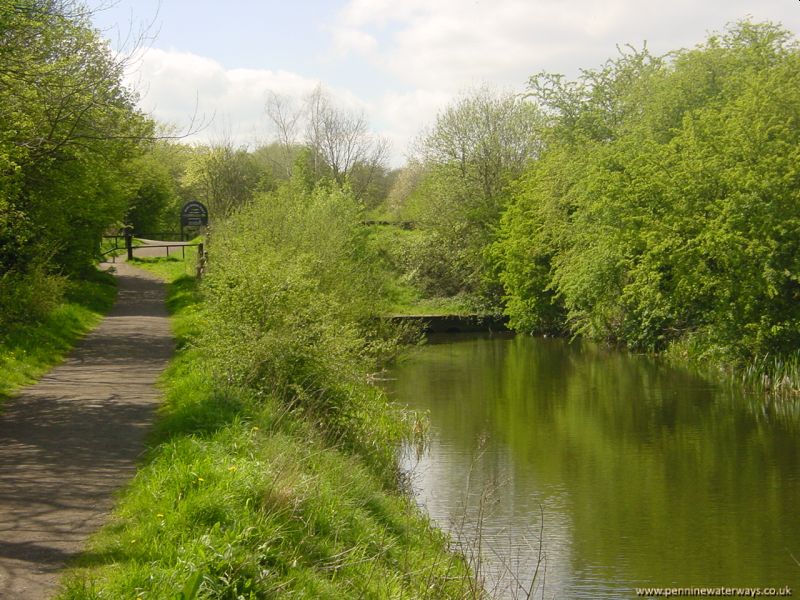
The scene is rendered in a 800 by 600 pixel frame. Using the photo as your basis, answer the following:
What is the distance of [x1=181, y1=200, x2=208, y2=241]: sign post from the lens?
48.6m

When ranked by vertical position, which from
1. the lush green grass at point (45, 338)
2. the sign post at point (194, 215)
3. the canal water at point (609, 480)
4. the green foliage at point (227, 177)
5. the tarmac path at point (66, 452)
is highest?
the green foliage at point (227, 177)

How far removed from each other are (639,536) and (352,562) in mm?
7198

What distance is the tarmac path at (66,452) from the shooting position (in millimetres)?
7629

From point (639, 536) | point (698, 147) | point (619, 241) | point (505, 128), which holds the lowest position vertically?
point (639, 536)

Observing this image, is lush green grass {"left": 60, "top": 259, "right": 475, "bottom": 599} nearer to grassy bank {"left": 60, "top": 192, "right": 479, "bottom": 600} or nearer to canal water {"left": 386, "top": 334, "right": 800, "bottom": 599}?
grassy bank {"left": 60, "top": 192, "right": 479, "bottom": 600}

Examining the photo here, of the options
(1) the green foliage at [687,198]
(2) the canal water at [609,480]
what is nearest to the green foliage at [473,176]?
(1) the green foliage at [687,198]

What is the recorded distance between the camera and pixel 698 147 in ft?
92.2

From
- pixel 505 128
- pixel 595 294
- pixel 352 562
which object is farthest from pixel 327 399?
pixel 505 128

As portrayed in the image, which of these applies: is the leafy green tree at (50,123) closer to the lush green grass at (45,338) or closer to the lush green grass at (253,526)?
the lush green grass at (45,338)

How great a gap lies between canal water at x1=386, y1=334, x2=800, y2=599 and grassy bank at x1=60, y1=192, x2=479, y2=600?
0.98m

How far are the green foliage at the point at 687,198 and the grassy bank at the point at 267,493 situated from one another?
47.6 feet

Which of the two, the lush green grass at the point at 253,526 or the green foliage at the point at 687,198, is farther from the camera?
the green foliage at the point at 687,198

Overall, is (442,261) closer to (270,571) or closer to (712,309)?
(712,309)

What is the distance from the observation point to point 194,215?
4884 centimetres
